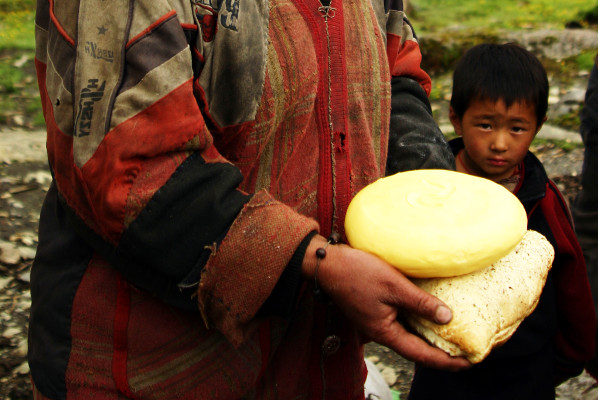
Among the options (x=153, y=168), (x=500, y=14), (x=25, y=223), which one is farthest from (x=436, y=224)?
(x=500, y=14)

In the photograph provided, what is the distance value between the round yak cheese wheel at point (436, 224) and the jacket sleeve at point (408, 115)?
0.34 meters

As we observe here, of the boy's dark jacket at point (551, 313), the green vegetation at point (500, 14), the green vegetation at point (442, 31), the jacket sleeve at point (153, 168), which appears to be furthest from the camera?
the green vegetation at point (500, 14)

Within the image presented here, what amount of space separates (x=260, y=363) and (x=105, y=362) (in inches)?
15.5

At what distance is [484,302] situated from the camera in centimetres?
138

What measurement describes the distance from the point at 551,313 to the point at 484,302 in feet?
3.53

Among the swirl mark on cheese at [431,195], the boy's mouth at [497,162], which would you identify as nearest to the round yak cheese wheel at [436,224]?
the swirl mark on cheese at [431,195]

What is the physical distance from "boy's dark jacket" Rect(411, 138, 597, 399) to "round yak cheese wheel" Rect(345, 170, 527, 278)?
0.84m

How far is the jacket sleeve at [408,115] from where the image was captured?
6.21 ft

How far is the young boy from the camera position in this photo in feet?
7.48

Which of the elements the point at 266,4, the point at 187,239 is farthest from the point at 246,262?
the point at 266,4

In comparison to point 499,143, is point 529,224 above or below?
below

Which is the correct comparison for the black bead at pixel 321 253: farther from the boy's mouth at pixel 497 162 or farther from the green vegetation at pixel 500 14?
the green vegetation at pixel 500 14

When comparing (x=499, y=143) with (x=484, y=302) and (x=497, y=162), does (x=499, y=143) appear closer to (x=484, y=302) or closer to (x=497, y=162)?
(x=497, y=162)

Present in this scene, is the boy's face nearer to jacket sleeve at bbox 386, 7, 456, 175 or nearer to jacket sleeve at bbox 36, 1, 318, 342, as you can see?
jacket sleeve at bbox 386, 7, 456, 175
